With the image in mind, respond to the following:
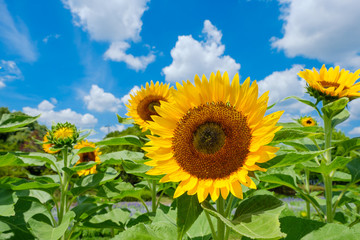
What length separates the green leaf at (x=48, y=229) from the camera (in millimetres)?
1929

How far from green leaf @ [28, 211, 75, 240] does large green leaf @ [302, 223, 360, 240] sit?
158 centimetres

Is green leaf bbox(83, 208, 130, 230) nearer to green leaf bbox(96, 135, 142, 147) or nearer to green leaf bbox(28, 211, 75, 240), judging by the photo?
green leaf bbox(28, 211, 75, 240)

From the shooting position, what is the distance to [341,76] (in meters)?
1.92

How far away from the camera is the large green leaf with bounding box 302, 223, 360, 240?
1.20 m

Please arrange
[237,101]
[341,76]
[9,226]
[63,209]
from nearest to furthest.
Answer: [237,101]
[341,76]
[9,226]
[63,209]

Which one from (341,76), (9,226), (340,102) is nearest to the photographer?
(340,102)

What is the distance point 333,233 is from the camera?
4.05 feet

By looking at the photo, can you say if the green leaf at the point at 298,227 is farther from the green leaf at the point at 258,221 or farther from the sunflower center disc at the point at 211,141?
the sunflower center disc at the point at 211,141

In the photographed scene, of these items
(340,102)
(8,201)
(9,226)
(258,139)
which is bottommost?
(9,226)

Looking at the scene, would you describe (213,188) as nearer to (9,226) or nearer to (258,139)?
(258,139)

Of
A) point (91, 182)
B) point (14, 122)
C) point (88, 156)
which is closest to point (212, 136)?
point (91, 182)

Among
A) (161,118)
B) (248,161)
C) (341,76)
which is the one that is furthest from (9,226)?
(341,76)

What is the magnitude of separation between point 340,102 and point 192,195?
1219 millimetres

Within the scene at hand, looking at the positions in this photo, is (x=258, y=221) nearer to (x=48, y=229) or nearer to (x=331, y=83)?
(x=331, y=83)
